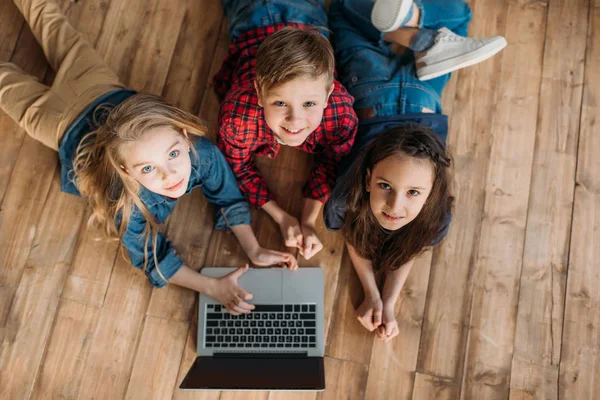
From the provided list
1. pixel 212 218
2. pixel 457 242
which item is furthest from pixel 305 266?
pixel 457 242

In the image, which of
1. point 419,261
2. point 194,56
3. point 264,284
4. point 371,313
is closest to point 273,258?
point 264,284

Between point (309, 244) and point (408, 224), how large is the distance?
0.94ft

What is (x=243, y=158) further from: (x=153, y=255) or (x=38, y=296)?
(x=38, y=296)

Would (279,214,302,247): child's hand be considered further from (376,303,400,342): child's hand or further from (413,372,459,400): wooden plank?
(413,372,459,400): wooden plank

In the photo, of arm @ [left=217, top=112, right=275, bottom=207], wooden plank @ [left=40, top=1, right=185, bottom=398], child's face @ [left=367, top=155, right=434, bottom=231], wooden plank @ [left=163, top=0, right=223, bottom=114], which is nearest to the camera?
child's face @ [left=367, top=155, right=434, bottom=231]

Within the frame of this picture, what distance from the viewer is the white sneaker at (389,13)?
1.21m

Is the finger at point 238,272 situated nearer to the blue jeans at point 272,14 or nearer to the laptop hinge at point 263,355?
the laptop hinge at point 263,355

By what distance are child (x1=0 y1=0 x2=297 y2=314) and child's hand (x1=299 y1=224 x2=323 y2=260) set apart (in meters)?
0.05

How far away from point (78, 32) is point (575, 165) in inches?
57.5

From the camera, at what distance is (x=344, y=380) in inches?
47.8

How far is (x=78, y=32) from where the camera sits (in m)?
1.33

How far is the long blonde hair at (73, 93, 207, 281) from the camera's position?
97cm

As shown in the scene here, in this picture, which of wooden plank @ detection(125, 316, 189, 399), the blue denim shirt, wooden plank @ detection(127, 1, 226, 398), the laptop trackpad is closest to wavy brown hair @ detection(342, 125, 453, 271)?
the laptop trackpad

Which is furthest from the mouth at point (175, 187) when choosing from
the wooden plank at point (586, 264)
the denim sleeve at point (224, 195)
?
the wooden plank at point (586, 264)
